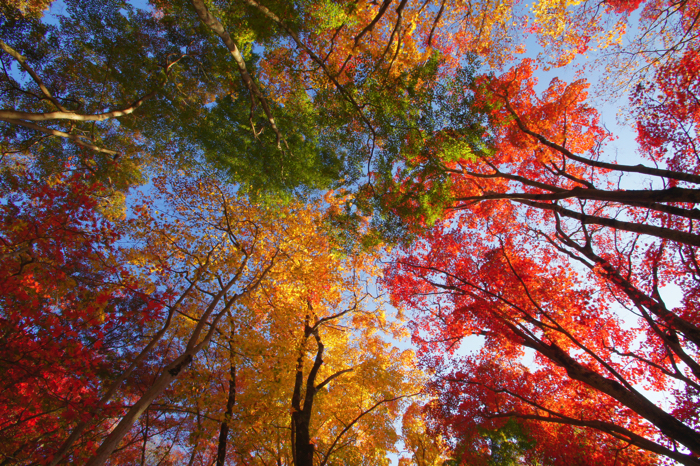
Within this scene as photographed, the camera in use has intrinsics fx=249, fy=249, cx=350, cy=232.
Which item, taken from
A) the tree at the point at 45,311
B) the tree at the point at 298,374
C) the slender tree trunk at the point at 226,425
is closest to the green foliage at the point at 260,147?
the tree at the point at 298,374

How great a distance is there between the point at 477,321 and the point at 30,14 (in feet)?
68.5

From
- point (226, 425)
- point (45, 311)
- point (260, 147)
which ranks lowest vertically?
point (226, 425)

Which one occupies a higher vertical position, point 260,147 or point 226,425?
point 260,147


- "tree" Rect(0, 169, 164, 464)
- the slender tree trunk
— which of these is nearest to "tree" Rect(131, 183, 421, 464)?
the slender tree trunk

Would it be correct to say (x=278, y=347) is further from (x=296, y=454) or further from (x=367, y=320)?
(x=367, y=320)

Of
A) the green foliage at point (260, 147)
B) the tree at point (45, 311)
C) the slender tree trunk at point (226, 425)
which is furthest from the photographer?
the green foliage at point (260, 147)

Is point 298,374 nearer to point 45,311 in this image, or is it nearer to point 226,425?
point 226,425

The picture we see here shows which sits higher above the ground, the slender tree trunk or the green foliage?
the green foliage

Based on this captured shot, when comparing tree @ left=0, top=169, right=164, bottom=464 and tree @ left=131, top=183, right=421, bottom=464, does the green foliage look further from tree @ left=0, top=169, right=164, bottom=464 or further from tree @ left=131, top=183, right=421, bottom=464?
tree @ left=0, top=169, right=164, bottom=464

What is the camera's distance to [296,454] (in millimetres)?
7109

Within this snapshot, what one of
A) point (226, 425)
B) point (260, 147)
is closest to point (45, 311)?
point (226, 425)

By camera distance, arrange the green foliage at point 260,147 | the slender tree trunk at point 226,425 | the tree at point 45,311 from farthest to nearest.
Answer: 1. the green foliage at point 260,147
2. the slender tree trunk at point 226,425
3. the tree at point 45,311

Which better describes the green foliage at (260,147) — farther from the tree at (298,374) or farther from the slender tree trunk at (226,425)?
the slender tree trunk at (226,425)

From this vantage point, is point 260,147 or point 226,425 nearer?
point 226,425
